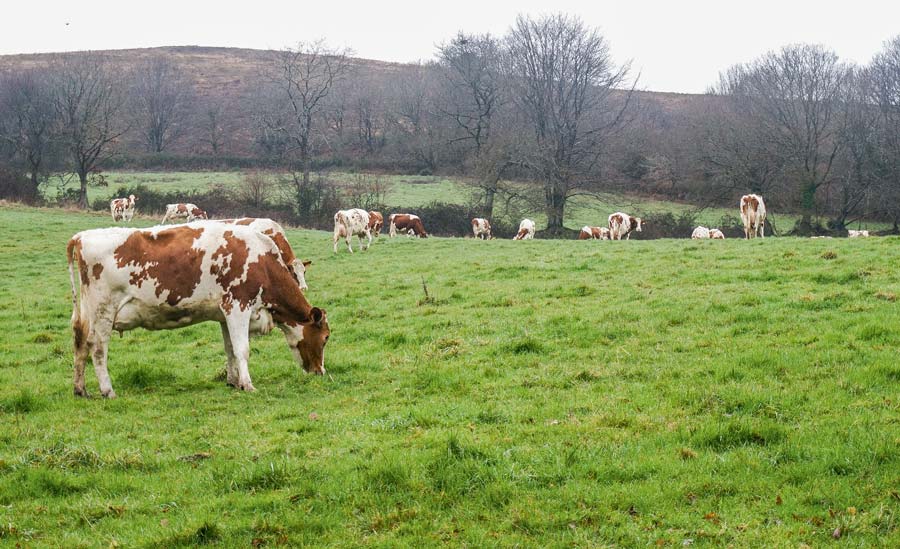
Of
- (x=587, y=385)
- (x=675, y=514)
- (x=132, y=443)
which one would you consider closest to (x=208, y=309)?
(x=132, y=443)

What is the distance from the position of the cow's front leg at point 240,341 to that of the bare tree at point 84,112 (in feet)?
149

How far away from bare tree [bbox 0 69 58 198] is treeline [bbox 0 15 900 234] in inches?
7.6

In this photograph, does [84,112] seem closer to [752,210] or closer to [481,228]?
[481,228]

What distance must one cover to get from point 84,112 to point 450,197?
30.1 meters

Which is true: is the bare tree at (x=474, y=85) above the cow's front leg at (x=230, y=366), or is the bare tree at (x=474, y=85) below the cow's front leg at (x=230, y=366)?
above

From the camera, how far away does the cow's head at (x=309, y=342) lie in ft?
37.5

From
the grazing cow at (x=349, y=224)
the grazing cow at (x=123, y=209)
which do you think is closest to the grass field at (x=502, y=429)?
the grazing cow at (x=349, y=224)

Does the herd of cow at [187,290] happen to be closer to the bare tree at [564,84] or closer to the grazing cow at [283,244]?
the grazing cow at [283,244]

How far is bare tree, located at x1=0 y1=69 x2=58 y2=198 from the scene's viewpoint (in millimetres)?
59938

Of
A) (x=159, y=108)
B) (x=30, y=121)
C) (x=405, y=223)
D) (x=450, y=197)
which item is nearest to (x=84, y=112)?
(x=30, y=121)

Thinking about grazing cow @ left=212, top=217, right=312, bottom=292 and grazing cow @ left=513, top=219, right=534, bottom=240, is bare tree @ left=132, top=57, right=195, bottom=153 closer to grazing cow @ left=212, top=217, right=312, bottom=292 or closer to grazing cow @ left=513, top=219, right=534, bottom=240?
grazing cow @ left=513, top=219, right=534, bottom=240

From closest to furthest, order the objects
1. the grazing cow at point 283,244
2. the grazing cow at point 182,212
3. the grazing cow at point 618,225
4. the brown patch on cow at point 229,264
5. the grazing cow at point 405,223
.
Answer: the brown patch on cow at point 229,264 < the grazing cow at point 283,244 < the grazing cow at point 618,225 < the grazing cow at point 182,212 < the grazing cow at point 405,223

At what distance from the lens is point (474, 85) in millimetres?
67625

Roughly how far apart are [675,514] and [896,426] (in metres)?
2.75
